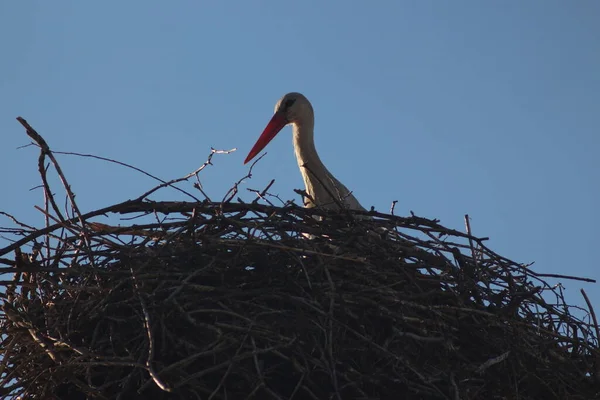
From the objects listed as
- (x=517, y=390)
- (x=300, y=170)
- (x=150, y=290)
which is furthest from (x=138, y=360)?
(x=300, y=170)

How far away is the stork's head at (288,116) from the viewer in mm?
5156

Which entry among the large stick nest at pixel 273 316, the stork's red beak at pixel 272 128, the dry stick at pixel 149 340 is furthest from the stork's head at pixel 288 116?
the dry stick at pixel 149 340

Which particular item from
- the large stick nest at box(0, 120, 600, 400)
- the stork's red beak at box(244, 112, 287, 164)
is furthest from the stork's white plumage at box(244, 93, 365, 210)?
the large stick nest at box(0, 120, 600, 400)

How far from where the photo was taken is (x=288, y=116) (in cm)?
518

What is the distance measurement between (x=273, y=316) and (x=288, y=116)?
2.72 m

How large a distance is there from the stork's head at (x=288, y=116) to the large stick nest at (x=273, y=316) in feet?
7.21

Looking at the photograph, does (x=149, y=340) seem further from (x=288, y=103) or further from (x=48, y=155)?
(x=288, y=103)

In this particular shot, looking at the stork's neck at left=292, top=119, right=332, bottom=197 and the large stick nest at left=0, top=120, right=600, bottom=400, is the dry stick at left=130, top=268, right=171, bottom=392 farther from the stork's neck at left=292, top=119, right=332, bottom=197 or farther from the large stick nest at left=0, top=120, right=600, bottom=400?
the stork's neck at left=292, top=119, right=332, bottom=197

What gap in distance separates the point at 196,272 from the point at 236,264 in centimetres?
15

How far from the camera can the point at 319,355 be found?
99.2 inches

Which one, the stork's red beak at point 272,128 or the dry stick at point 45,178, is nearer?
the dry stick at point 45,178

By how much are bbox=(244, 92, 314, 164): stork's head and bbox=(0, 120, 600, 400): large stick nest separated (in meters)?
2.20

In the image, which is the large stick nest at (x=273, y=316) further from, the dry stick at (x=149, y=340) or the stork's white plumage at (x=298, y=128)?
the stork's white plumage at (x=298, y=128)

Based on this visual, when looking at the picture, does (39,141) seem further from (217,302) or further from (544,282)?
(544,282)
